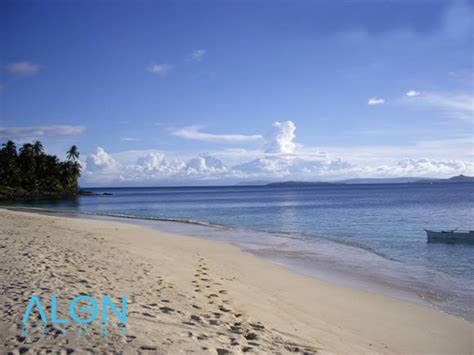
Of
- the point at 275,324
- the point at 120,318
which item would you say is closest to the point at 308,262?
the point at 275,324

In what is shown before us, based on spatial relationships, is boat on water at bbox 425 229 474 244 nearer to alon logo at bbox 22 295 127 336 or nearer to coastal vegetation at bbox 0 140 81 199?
alon logo at bbox 22 295 127 336

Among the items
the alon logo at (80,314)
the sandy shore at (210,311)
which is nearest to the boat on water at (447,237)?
the sandy shore at (210,311)

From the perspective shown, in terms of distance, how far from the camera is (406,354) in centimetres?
713

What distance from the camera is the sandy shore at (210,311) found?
19.1ft

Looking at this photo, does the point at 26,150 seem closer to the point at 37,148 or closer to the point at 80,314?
the point at 37,148

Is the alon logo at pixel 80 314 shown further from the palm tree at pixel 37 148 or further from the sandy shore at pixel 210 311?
the palm tree at pixel 37 148

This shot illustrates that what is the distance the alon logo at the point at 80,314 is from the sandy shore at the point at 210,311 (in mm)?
125

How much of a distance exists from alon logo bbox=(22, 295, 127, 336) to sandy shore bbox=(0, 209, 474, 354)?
12 cm

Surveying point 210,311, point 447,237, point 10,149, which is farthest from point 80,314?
point 10,149

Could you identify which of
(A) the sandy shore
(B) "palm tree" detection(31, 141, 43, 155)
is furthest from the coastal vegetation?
(A) the sandy shore

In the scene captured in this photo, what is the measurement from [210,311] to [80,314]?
2.64 metres

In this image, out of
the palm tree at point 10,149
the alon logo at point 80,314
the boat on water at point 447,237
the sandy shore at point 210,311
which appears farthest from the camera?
the palm tree at point 10,149

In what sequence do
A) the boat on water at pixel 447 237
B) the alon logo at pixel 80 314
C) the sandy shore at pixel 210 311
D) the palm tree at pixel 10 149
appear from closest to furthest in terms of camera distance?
the sandy shore at pixel 210 311
the alon logo at pixel 80 314
the boat on water at pixel 447 237
the palm tree at pixel 10 149

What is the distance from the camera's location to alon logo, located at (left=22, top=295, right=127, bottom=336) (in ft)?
19.7
